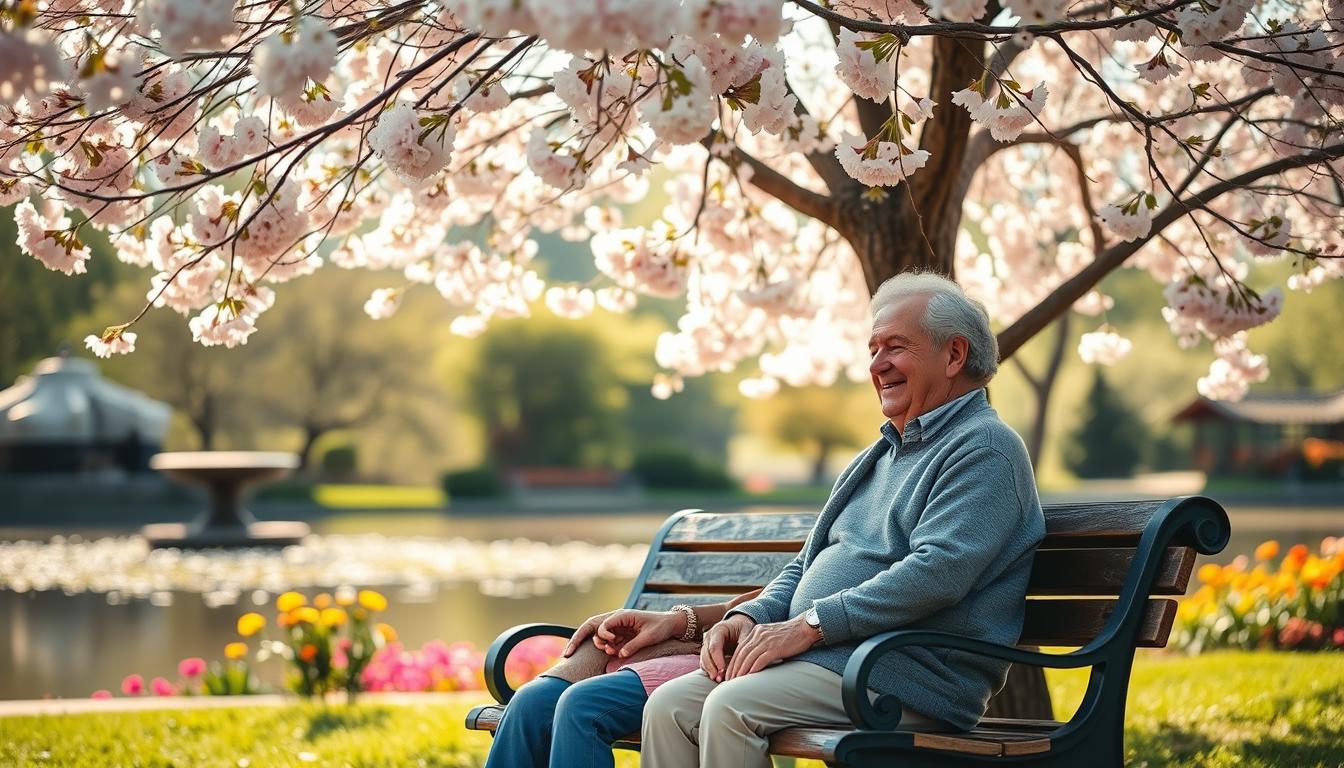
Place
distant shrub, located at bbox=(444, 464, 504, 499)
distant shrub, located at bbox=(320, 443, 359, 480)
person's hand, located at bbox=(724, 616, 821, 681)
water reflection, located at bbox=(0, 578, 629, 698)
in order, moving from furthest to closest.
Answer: distant shrub, located at bbox=(320, 443, 359, 480) < distant shrub, located at bbox=(444, 464, 504, 499) < water reflection, located at bbox=(0, 578, 629, 698) < person's hand, located at bbox=(724, 616, 821, 681)

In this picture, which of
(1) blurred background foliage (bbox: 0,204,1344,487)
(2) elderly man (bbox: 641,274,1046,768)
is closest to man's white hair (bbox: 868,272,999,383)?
(2) elderly man (bbox: 641,274,1046,768)

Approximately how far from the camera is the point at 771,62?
128 inches

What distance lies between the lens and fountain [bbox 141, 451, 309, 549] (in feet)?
58.9

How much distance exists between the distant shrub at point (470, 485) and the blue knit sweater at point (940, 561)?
2906 centimetres

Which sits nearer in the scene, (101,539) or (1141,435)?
(101,539)

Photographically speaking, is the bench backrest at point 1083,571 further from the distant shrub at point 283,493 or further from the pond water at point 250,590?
the distant shrub at point 283,493

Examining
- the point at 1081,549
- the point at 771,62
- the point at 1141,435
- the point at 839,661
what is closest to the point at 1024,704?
the point at 1081,549

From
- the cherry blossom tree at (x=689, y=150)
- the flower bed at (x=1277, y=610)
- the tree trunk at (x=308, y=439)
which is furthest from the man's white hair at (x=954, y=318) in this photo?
the tree trunk at (x=308, y=439)

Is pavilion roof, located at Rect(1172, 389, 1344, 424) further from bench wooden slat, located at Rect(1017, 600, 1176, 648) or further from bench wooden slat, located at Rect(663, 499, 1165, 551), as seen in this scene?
bench wooden slat, located at Rect(1017, 600, 1176, 648)

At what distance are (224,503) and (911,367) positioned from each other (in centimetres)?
1697

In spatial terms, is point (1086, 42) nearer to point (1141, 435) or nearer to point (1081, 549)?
point (1081, 549)

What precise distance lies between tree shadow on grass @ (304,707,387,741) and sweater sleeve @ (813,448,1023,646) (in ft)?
10.0

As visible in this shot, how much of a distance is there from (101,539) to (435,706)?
1658cm

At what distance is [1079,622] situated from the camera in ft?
10.1
